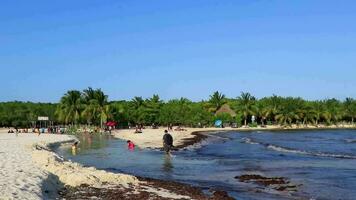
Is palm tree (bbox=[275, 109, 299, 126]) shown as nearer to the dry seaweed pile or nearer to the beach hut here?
the beach hut

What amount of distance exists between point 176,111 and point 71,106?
30.9m

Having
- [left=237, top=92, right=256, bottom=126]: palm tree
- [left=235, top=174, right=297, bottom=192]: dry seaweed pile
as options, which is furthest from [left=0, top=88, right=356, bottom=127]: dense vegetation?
[left=235, top=174, right=297, bottom=192]: dry seaweed pile

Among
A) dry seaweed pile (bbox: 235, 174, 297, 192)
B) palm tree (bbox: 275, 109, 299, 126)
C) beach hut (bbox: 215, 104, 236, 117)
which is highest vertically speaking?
beach hut (bbox: 215, 104, 236, 117)

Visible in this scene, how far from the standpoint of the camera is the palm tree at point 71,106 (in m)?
114

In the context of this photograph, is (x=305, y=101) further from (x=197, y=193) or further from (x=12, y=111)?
(x=197, y=193)

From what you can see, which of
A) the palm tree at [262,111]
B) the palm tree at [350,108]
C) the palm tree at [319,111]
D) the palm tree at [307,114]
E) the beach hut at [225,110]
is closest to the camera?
the beach hut at [225,110]

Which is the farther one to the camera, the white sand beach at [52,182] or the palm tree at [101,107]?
the palm tree at [101,107]

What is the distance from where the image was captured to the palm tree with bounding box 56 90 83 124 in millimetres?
113500

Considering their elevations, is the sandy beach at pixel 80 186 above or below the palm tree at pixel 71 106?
below

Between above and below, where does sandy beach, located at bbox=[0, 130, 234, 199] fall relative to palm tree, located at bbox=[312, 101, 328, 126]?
below

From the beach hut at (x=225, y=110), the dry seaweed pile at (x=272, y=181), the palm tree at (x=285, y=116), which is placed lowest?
the dry seaweed pile at (x=272, y=181)

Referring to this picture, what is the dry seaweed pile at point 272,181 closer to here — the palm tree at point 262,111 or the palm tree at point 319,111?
the palm tree at point 262,111

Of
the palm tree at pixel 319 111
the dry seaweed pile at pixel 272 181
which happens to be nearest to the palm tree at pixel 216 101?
the palm tree at pixel 319 111

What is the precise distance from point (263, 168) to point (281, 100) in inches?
5033
